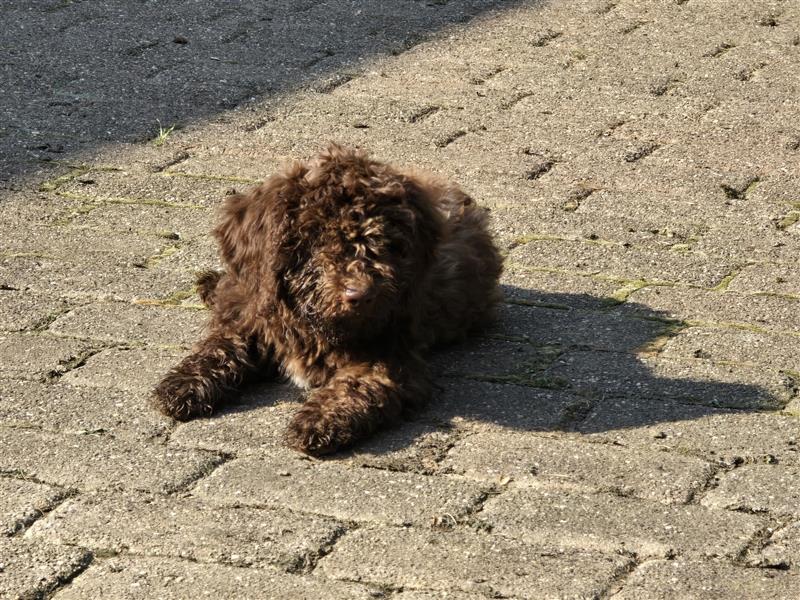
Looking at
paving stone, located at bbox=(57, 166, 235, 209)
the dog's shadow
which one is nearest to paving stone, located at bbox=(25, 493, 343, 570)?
the dog's shadow

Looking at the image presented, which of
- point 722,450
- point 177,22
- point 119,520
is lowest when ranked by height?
point 722,450

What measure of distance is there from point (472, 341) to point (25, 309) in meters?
1.91

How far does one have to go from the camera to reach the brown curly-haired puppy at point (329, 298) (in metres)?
5.00

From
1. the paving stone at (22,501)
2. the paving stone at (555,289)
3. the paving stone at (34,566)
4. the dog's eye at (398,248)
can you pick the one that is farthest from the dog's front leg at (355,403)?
the paving stone at (555,289)

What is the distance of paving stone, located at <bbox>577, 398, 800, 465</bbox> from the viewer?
4.90 metres

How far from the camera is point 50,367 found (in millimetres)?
5609

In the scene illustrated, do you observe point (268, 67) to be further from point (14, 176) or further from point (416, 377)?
point (416, 377)

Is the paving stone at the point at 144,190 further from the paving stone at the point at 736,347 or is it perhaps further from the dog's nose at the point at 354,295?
the paving stone at the point at 736,347

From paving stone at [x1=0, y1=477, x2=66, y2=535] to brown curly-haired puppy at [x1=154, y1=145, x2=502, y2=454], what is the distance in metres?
0.67

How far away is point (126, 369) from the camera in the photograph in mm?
5590

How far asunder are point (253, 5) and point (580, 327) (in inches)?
222

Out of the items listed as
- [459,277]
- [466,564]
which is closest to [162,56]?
[459,277]

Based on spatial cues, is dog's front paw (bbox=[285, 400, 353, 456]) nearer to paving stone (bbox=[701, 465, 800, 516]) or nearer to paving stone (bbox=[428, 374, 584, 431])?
paving stone (bbox=[428, 374, 584, 431])

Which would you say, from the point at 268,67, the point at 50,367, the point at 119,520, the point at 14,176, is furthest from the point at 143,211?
the point at 119,520
